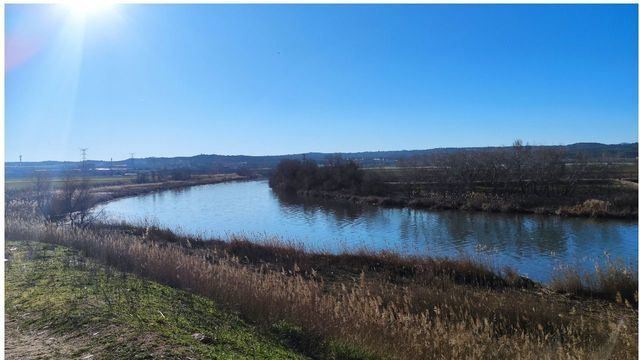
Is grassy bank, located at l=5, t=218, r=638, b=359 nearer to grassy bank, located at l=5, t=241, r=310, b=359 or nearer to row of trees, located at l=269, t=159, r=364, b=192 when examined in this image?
grassy bank, located at l=5, t=241, r=310, b=359

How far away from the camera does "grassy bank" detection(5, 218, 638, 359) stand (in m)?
5.70

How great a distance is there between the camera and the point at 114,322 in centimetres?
481

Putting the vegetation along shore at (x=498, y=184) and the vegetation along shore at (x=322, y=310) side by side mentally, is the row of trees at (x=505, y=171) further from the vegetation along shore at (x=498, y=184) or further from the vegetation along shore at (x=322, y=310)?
the vegetation along shore at (x=322, y=310)

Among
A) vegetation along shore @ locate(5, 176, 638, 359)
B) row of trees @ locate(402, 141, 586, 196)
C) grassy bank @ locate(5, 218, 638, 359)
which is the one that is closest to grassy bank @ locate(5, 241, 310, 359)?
vegetation along shore @ locate(5, 176, 638, 359)

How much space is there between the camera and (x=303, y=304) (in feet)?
22.4

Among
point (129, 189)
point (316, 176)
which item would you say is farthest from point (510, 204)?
point (129, 189)

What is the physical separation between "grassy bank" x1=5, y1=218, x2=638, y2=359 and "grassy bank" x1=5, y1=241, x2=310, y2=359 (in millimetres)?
677

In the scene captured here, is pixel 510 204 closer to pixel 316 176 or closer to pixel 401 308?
pixel 316 176

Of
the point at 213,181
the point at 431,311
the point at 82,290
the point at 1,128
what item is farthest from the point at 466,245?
the point at 213,181

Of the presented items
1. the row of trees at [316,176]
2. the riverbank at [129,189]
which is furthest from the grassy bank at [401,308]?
the row of trees at [316,176]

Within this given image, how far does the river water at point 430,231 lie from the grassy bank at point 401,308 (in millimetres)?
2977

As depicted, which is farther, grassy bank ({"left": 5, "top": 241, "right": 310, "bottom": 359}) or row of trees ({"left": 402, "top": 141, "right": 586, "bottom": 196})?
row of trees ({"left": 402, "top": 141, "right": 586, "bottom": 196})

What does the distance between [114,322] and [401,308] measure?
5636mm

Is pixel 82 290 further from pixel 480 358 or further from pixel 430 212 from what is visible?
pixel 430 212
